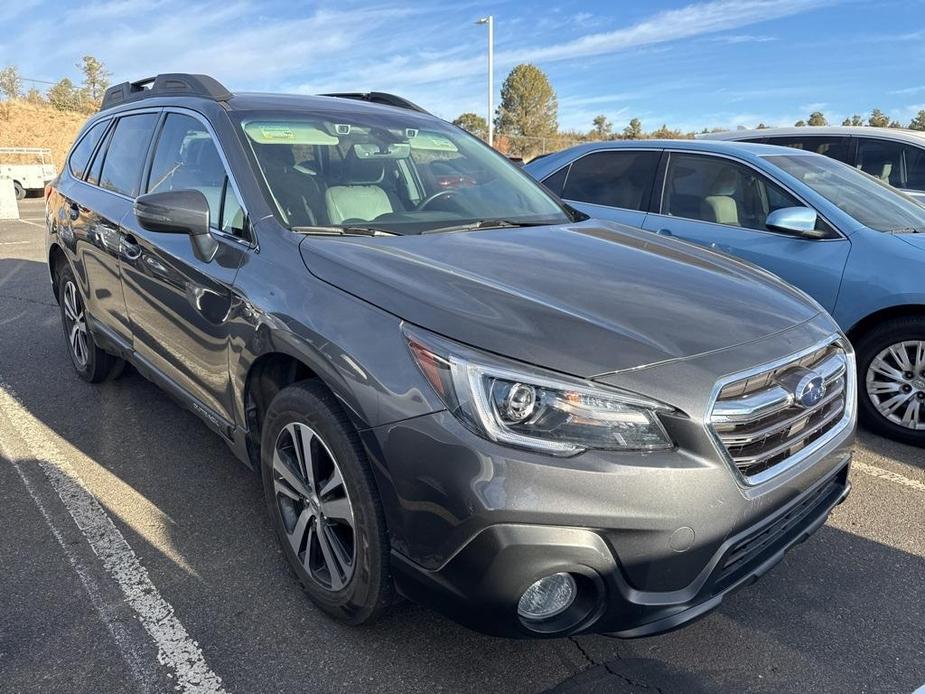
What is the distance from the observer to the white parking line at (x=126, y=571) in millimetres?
2191

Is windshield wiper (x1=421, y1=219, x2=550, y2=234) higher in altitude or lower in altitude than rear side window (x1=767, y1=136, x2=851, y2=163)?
lower

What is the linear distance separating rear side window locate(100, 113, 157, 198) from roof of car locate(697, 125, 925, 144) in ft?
16.5

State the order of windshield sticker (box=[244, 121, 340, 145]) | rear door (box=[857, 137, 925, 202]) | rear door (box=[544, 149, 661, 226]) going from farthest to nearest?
rear door (box=[857, 137, 925, 202])
rear door (box=[544, 149, 661, 226])
windshield sticker (box=[244, 121, 340, 145])

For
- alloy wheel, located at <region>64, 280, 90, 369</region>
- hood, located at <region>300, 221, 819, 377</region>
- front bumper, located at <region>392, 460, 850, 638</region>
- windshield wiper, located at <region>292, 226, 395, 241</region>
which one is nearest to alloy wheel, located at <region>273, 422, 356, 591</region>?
front bumper, located at <region>392, 460, 850, 638</region>

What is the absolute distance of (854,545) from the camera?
2.94 metres

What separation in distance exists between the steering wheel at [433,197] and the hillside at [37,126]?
38677 millimetres

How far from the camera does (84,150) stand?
15.3 ft

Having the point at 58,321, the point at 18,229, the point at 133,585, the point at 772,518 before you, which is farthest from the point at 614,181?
the point at 18,229

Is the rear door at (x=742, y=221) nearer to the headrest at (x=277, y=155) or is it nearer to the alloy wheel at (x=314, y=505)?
the headrest at (x=277, y=155)

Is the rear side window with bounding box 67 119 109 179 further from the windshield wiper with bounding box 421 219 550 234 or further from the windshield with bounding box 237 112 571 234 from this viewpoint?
the windshield wiper with bounding box 421 219 550 234

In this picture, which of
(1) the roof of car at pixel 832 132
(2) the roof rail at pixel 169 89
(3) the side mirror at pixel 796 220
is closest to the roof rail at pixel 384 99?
(2) the roof rail at pixel 169 89

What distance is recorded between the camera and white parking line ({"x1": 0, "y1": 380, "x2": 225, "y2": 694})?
219 centimetres

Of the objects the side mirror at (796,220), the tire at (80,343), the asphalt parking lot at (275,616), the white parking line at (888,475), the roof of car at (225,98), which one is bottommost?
the white parking line at (888,475)

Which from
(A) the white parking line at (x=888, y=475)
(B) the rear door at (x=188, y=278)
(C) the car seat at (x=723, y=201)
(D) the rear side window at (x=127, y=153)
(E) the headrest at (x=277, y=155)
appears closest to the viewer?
(B) the rear door at (x=188, y=278)
